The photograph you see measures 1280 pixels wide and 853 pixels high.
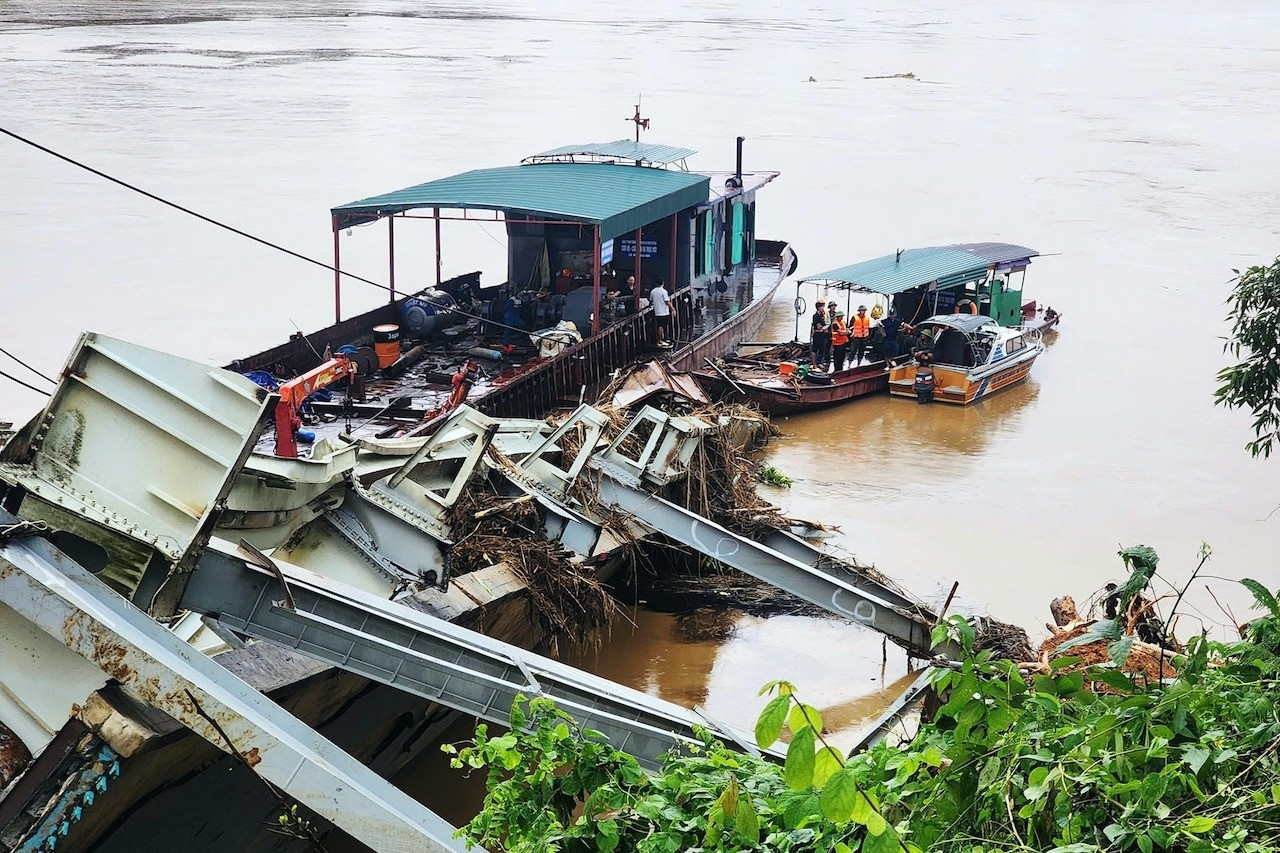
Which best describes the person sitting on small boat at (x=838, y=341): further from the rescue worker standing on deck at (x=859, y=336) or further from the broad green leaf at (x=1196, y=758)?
Answer: the broad green leaf at (x=1196, y=758)

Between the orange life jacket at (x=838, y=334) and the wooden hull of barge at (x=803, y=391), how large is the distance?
0.48 metres

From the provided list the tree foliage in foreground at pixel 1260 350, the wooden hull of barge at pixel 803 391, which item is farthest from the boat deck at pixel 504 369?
the tree foliage in foreground at pixel 1260 350

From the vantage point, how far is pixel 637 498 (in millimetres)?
11820

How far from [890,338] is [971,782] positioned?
19.0m

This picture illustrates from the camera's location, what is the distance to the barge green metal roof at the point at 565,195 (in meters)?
17.9

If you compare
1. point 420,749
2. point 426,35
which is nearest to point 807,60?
point 426,35

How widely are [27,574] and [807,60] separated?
271 ft

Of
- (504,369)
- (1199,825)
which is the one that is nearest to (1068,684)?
(1199,825)

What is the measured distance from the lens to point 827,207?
41.0 m

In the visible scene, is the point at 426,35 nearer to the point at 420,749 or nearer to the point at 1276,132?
the point at 1276,132

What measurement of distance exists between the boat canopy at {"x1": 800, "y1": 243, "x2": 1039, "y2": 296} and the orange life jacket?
93 cm

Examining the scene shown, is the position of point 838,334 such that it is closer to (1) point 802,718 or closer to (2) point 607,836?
(2) point 607,836

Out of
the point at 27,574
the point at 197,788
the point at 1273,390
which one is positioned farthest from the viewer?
the point at 1273,390

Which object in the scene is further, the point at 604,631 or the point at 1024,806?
the point at 604,631
